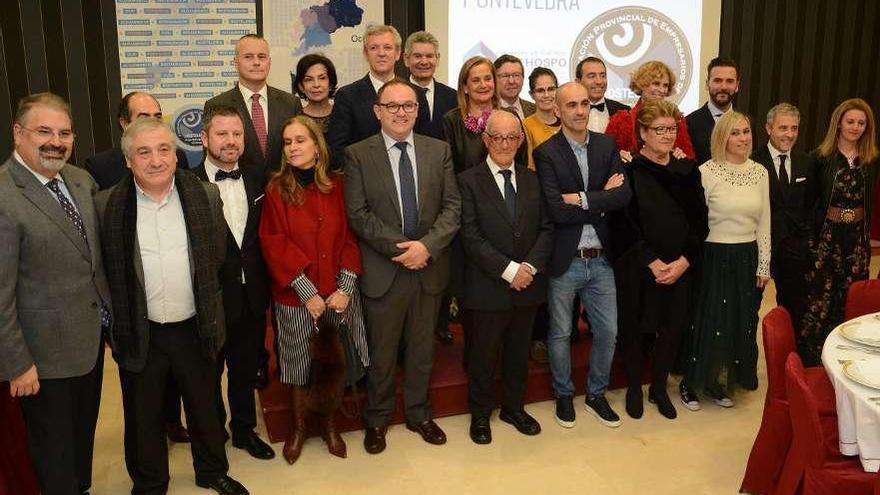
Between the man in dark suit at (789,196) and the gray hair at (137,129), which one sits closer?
the gray hair at (137,129)

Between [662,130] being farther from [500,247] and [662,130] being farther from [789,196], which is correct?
[789,196]

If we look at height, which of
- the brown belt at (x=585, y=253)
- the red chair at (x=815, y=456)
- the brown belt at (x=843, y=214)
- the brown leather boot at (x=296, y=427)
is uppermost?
the brown belt at (x=843, y=214)

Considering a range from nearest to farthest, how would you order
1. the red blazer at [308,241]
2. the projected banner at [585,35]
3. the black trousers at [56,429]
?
the black trousers at [56,429]
the red blazer at [308,241]
the projected banner at [585,35]

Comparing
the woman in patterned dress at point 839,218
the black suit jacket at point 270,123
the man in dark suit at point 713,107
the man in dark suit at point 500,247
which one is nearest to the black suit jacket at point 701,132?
the man in dark suit at point 713,107

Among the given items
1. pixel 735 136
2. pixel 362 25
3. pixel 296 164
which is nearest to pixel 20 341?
pixel 296 164

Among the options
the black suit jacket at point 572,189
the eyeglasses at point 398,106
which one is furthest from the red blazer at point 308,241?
the black suit jacket at point 572,189

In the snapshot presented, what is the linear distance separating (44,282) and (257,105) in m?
1.60

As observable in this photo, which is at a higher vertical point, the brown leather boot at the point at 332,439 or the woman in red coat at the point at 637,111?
the woman in red coat at the point at 637,111

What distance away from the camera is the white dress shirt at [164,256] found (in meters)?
2.88

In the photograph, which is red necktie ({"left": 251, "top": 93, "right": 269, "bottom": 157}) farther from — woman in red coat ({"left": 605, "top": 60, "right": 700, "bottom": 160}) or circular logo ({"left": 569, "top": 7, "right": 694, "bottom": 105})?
circular logo ({"left": 569, "top": 7, "right": 694, "bottom": 105})

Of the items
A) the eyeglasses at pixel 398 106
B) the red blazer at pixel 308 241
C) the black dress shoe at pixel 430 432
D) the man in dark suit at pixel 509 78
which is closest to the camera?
the red blazer at pixel 308 241

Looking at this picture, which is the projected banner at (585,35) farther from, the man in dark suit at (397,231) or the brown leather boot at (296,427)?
the brown leather boot at (296,427)

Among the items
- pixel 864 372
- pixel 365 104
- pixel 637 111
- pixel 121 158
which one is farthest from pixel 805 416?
pixel 121 158

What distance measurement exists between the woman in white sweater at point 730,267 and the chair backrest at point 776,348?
2.97ft
